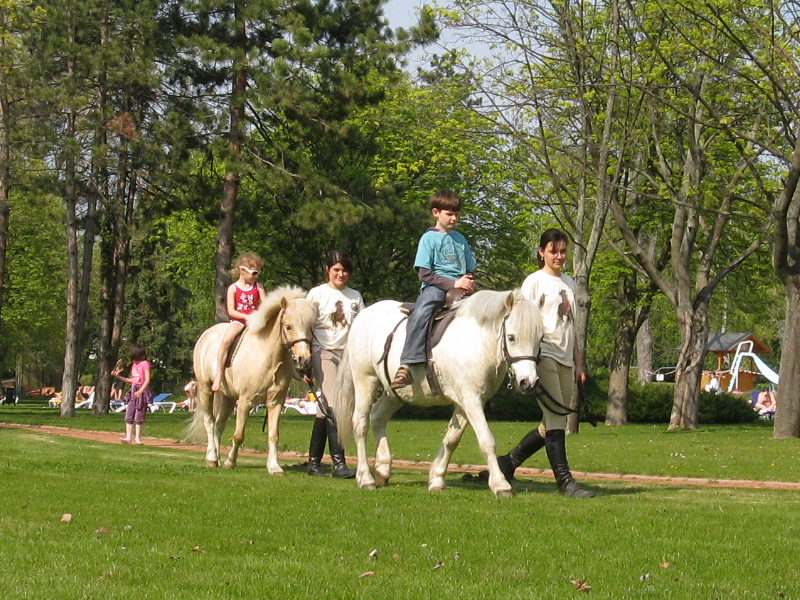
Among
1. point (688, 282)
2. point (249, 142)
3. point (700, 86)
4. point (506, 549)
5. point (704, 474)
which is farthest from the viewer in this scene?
point (249, 142)

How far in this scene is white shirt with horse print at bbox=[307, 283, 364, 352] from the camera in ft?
39.8

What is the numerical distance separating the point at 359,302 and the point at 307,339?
910 mm

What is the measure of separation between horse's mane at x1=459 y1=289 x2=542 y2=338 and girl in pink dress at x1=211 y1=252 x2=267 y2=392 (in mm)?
3693

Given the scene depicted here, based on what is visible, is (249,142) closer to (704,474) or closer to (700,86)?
(700,86)

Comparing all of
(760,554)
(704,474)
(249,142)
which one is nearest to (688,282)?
(249,142)

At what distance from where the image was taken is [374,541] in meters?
7.13

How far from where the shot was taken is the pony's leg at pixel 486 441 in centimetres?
972

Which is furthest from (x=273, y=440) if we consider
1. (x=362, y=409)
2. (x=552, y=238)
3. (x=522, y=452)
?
(x=552, y=238)

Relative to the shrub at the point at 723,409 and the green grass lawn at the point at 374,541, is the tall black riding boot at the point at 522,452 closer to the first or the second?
the green grass lawn at the point at 374,541

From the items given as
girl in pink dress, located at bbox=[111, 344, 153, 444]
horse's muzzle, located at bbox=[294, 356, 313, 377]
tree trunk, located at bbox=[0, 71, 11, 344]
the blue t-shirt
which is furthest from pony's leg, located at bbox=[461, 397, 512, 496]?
tree trunk, located at bbox=[0, 71, 11, 344]

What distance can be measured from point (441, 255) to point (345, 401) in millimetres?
2026

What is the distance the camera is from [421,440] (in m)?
22.2

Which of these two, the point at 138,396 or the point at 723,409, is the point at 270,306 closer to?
the point at 138,396

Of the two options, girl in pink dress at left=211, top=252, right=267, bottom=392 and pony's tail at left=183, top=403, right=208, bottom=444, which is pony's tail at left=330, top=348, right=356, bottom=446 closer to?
girl in pink dress at left=211, top=252, right=267, bottom=392
